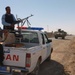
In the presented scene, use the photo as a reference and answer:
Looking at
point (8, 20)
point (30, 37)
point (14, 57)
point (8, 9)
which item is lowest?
point (14, 57)

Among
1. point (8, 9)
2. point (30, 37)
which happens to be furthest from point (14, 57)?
point (8, 9)

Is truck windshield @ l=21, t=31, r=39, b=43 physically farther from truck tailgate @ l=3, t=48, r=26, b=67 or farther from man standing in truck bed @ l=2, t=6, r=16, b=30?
truck tailgate @ l=3, t=48, r=26, b=67

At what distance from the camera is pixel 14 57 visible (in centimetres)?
693

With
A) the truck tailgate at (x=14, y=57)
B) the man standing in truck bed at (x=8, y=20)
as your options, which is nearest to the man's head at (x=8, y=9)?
the man standing in truck bed at (x=8, y=20)

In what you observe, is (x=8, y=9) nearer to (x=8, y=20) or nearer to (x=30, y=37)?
(x=8, y=20)

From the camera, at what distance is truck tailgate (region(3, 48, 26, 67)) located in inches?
270

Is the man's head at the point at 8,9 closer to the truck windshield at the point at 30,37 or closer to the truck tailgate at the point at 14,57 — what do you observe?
the truck windshield at the point at 30,37

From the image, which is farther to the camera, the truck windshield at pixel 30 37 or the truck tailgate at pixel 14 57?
the truck windshield at pixel 30 37

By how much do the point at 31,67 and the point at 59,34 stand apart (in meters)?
40.6

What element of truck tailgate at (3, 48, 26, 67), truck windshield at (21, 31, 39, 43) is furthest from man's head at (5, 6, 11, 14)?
truck tailgate at (3, 48, 26, 67)

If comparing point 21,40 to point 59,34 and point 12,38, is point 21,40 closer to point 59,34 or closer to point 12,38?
point 12,38

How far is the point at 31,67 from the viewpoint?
7.06 meters

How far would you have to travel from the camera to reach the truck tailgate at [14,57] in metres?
6.85

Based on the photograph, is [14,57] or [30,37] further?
[30,37]
